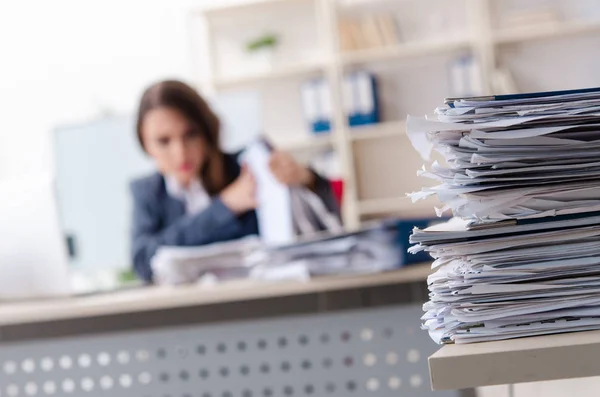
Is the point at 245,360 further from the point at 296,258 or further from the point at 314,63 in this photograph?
the point at 314,63

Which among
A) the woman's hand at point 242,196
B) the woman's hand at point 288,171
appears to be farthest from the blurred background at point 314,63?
the woman's hand at point 288,171

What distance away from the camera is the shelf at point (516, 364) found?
582mm

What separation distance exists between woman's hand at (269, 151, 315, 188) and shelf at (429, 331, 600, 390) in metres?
1.55

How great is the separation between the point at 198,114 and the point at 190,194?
0.80 ft

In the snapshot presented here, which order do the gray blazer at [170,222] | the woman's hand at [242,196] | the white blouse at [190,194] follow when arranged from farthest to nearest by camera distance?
the white blouse at [190,194] → the gray blazer at [170,222] → the woman's hand at [242,196]

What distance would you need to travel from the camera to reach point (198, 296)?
169cm

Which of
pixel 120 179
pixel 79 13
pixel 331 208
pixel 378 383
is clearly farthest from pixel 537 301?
pixel 79 13

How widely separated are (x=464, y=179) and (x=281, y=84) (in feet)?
14.4

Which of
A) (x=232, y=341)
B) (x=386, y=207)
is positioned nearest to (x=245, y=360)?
(x=232, y=341)

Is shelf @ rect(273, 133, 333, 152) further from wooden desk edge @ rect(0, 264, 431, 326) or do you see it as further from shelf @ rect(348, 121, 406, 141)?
wooden desk edge @ rect(0, 264, 431, 326)

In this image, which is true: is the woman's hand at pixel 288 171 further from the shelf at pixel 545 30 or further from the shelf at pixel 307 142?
Result: the shelf at pixel 545 30

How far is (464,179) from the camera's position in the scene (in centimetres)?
66

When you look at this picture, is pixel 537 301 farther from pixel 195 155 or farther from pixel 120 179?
pixel 120 179

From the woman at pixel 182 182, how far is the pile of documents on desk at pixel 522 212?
5.98 ft
